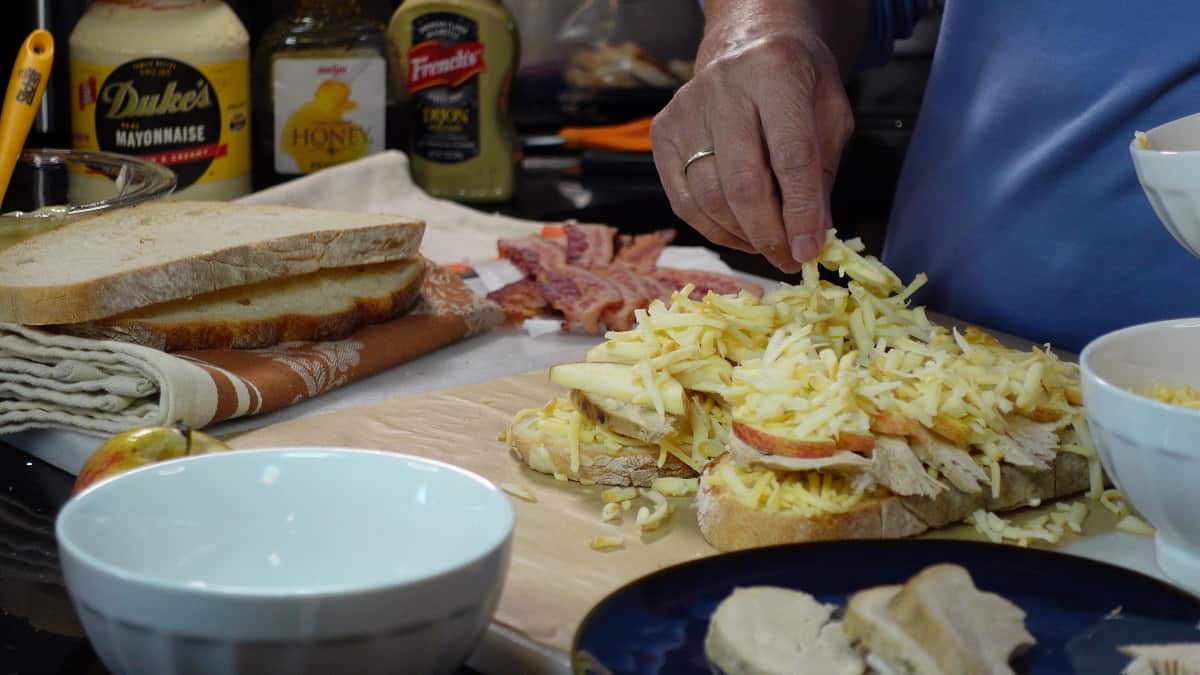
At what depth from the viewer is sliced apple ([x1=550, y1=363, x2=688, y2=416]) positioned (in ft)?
5.84

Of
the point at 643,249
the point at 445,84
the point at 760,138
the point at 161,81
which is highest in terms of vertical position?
the point at 760,138

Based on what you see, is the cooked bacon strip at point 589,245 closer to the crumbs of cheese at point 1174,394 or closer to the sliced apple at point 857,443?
the sliced apple at point 857,443

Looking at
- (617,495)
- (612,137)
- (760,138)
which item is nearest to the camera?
(617,495)

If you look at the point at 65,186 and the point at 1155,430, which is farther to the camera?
the point at 65,186

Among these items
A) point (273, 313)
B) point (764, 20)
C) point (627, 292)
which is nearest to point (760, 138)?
point (764, 20)

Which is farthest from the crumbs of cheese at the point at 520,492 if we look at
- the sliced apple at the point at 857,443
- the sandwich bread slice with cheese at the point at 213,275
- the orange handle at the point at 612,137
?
the orange handle at the point at 612,137

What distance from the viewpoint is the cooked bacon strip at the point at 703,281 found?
2648mm

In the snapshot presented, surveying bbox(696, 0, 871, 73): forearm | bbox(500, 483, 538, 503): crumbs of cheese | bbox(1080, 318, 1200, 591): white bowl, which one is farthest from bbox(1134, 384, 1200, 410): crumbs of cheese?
bbox(696, 0, 871, 73): forearm

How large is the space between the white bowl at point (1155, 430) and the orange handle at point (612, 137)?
2406 mm

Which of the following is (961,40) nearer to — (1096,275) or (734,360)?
(1096,275)

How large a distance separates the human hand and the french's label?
1420mm

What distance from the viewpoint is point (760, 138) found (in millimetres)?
2037

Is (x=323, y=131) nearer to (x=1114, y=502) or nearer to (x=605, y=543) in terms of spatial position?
(x=605, y=543)

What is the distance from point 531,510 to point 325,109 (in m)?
1.90
